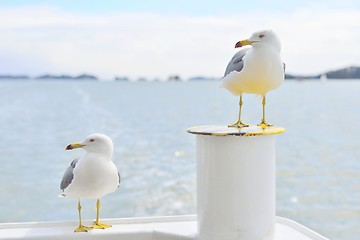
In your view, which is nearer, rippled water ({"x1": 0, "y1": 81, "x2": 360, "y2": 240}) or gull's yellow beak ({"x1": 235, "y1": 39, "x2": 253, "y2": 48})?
gull's yellow beak ({"x1": 235, "y1": 39, "x2": 253, "y2": 48})

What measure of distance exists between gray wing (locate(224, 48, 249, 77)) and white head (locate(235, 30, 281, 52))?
73mm

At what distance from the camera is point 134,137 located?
13953 millimetres

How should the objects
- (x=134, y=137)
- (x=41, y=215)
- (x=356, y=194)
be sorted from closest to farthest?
(x=41, y=215) < (x=356, y=194) < (x=134, y=137)

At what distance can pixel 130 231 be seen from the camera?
2.41 m

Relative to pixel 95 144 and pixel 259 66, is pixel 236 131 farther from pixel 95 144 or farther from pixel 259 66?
pixel 95 144

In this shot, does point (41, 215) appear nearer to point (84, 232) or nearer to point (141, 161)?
point (141, 161)

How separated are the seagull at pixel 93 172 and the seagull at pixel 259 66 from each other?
1.92ft

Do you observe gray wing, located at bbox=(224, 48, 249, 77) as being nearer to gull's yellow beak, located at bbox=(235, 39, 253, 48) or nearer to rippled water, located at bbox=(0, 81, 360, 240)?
gull's yellow beak, located at bbox=(235, 39, 253, 48)

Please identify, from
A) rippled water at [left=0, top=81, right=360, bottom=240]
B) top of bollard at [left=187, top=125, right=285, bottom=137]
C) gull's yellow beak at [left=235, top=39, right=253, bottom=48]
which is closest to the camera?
top of bollard at [left=187, top=125, right=285, bottom=137]

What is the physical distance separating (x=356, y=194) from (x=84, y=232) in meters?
7.83

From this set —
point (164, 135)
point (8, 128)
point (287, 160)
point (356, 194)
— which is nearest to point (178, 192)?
point (356, 194)

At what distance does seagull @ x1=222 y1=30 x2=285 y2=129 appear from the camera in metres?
2.26

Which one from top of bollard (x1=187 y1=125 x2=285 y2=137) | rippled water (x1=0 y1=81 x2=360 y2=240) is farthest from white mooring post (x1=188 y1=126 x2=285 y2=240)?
rippled water (x1=0 y1=81 x2=360 y2=240)

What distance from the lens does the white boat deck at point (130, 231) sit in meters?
2.37
